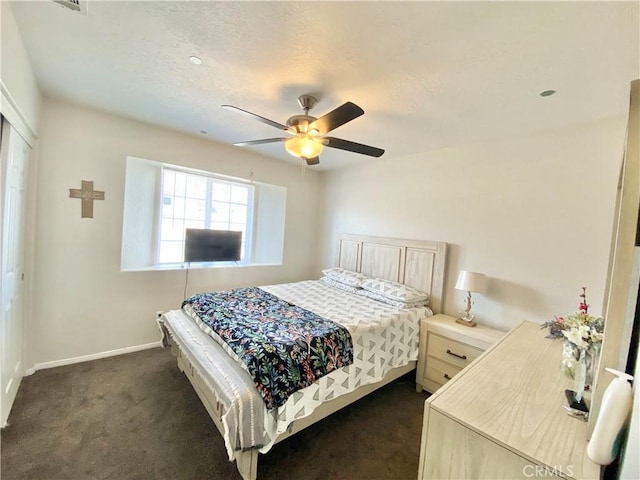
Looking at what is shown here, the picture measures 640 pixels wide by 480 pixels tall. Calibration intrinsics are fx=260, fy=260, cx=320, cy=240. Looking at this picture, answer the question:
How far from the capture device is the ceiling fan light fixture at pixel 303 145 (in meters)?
1.97

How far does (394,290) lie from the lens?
304cm

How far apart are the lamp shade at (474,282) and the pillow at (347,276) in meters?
1.26

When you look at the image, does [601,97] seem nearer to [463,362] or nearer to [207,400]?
[463,362]

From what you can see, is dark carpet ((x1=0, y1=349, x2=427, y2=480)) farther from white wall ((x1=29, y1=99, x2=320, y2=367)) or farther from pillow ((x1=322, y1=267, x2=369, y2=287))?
pillow ((x1=322, y1=267, x2=369, y2=287))

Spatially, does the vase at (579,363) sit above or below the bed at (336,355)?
above

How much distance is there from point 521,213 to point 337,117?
2.06 meters

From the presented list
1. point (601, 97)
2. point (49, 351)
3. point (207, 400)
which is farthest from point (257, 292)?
point (601, 97)

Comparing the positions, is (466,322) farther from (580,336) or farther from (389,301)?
(580,336)

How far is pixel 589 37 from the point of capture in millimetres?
1309

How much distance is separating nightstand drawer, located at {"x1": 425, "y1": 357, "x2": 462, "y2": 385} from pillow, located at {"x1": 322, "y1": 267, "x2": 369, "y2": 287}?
123cm

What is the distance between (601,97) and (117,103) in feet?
13.0

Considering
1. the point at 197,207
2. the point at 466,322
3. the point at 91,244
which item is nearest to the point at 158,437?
the point at 91,244

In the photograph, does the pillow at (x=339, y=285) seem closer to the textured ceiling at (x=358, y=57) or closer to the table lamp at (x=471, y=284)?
→ the table lamp at (x=471, y=284)
